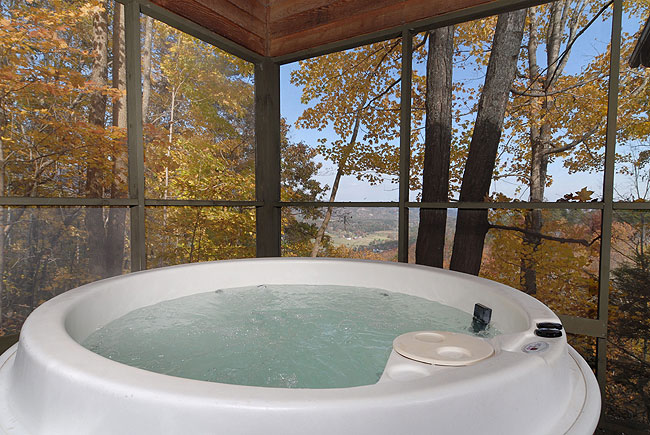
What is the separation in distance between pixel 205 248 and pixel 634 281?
3497 millimetres

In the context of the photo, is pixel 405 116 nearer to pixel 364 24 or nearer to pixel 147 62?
pixel 364 24

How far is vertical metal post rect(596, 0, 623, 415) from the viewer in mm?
1799

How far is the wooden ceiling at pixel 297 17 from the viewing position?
2.31m

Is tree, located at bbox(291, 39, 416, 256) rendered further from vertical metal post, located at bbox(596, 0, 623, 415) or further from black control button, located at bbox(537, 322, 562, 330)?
black control button, located at bbox(537, 322, 562, 330)

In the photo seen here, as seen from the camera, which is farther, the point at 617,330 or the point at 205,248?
the point at 205,248

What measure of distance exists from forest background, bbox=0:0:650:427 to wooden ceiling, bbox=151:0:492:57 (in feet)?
3.05

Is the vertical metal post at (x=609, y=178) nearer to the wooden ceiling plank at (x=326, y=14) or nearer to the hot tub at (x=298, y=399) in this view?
the wooden ceiling plank at (x=326, y=14)

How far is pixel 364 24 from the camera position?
2525 millimetres

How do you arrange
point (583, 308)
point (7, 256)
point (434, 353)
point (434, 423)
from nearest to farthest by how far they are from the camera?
point (434, 423), point (434, 353), point (7, 256), point (583, 308)

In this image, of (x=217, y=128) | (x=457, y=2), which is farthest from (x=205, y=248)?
(x=457, y=2)

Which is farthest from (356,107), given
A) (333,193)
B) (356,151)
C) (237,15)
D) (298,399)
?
(298,399)

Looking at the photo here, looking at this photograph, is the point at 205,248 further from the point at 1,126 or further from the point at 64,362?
the point at 64,362

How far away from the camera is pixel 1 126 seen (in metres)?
2.21

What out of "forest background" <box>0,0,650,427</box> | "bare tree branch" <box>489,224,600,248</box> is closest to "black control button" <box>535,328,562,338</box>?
"forest background" <box>0,0,650,427</box>
